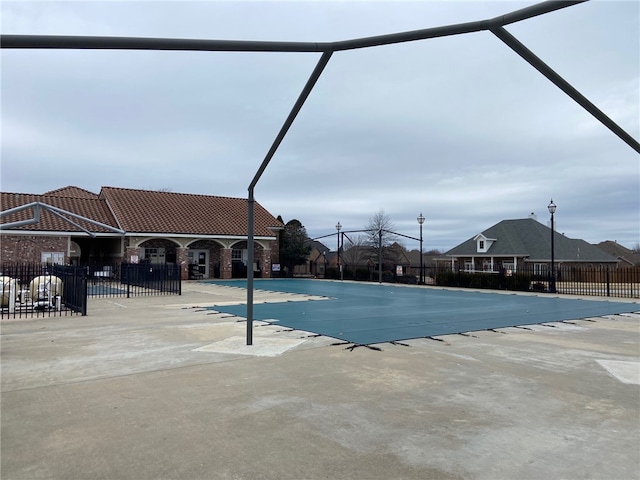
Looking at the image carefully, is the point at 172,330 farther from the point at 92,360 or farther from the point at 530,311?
the point at 530,311

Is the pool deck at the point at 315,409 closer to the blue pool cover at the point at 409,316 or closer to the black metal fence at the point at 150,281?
the blue pool cover at the point at 409,316

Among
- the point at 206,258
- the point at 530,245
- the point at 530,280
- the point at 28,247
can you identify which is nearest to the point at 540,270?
the point at 530,280

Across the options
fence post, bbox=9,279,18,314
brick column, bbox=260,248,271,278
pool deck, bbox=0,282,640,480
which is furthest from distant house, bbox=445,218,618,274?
fence post, bbox=9,279,18,314

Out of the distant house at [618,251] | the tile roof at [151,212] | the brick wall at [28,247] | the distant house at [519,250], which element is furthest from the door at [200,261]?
the distant house at [618,251]

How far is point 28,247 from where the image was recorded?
97.1ft

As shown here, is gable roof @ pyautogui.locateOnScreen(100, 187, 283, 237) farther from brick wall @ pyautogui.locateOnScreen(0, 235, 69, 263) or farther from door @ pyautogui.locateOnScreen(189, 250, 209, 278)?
brick wall @ pyautogui.locateOnScreen(0, 235, 69, 263)

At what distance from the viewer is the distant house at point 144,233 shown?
30.3m

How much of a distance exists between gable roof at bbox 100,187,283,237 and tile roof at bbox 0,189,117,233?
928mm

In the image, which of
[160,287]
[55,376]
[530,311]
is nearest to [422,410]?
[55,376]

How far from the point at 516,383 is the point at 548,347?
3.42 m

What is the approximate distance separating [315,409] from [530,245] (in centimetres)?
4541

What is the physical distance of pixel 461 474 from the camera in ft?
12.8

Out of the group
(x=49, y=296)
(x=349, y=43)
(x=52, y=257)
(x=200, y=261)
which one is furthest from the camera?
(x=200, y=261)

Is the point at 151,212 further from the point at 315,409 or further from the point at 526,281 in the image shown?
the point at 315,409
